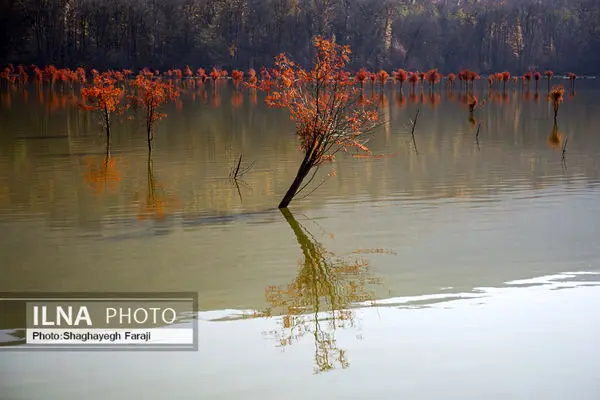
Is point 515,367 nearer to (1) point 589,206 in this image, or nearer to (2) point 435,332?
(2) point 435,332

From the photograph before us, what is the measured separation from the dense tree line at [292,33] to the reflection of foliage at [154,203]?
301 ft

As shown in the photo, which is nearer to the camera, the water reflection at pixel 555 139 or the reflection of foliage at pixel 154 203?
the reflection of foliage at pixel 154 203

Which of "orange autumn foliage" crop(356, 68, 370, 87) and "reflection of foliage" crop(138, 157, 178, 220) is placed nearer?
"reflection of foliage" crop(138, 157, 178, 220)

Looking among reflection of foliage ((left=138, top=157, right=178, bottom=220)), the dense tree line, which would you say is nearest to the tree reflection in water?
reflection of foliage ((left=138, top=157, right=178, bottom=220))

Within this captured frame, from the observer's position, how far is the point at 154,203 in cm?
1881

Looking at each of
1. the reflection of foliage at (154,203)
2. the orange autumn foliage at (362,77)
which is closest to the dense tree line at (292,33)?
the orange autumn foliage at (362,77)

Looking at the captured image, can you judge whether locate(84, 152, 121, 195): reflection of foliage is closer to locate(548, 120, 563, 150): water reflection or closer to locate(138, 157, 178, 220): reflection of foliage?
locate(138, 157, 178, 220): reflection of foliage

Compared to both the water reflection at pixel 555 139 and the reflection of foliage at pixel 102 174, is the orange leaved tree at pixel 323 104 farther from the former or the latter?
the water reflection at pixel 555 139

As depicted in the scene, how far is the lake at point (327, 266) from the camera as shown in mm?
8461

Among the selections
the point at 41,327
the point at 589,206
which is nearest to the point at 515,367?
the point at 41,327

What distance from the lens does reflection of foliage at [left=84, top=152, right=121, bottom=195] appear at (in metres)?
21.1

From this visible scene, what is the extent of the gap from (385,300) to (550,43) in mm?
132520

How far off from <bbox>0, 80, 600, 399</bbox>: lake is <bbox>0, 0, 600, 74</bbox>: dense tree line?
295 ft

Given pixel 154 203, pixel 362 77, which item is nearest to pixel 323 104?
pixel 154 203
